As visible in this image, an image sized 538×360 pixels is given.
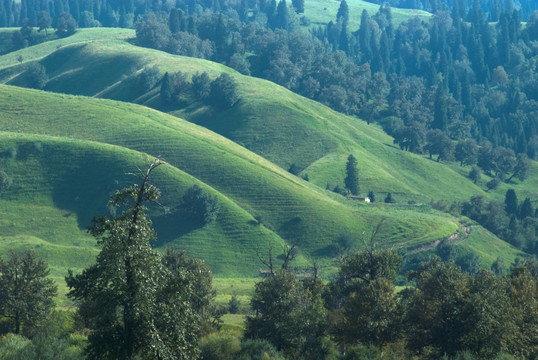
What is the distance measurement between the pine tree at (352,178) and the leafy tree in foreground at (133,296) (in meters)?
150

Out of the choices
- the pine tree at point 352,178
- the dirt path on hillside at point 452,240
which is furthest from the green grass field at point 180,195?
the pine tree at point 352,178

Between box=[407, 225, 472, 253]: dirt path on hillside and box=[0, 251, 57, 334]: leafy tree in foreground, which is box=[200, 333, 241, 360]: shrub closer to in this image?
box=[0, 251, 57, 334]: leafy tree in foreground

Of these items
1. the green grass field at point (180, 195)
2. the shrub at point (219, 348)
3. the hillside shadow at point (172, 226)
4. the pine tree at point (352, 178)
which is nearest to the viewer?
the shrub at point (219, 348)

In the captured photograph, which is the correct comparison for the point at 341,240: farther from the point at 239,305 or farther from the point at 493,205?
the point at 493,205

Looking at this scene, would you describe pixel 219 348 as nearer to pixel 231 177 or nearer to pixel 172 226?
pixel 172 226

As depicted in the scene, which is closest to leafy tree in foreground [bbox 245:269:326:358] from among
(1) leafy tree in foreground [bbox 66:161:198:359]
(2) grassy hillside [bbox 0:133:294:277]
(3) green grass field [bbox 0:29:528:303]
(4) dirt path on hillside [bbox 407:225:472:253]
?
(1) leafy tree in foreground [bbox 66:161:198:359]

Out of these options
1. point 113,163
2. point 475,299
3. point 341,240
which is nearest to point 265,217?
point 341,240

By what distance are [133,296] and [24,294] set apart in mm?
42779

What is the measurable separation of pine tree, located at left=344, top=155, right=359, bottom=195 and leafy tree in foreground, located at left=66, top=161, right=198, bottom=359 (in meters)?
150

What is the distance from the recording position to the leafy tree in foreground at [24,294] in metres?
72.9

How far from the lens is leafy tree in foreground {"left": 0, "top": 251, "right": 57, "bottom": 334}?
7288 cm

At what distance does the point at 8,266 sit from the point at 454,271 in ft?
147

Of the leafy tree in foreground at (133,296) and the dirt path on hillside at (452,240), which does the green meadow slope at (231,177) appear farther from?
the leafy tree in foreground at (133,296)

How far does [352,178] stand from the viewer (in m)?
187
